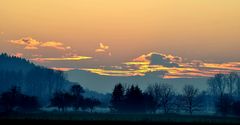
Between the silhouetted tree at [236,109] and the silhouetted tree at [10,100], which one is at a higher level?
the silhouetted tree at [10,100]

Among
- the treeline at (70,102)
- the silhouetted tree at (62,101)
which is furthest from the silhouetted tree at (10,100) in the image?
the treeline at (70,102)

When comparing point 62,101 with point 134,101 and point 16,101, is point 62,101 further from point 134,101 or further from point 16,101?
point 134,101

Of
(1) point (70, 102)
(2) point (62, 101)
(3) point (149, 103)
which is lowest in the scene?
(3) point (149, 103)

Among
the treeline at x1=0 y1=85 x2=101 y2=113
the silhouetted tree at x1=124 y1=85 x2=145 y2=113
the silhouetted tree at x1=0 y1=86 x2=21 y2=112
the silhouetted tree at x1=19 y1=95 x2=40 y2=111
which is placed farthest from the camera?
the silhouetted tree at x1=124 y1=85 x2=145 y2=113

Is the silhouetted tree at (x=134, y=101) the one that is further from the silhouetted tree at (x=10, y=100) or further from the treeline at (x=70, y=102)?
the silhouetted tree at (x=10, y=100)

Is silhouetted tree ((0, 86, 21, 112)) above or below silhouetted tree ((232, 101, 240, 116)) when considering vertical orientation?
above

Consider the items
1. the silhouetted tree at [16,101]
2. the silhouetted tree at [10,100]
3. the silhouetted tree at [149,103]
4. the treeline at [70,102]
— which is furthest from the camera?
the treeline at [70,102]

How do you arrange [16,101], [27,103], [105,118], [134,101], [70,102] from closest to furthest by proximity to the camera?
[105,118]
[16,101]
[27,103]
[134,101]
[70,102]

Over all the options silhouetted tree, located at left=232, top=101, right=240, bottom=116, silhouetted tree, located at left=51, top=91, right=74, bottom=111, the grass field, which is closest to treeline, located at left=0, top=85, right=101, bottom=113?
silhouetted tree, located at left=51, top=91, right=74, bottom=111

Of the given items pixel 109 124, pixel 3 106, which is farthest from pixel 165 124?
pixel 3 106

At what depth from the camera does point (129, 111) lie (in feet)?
515

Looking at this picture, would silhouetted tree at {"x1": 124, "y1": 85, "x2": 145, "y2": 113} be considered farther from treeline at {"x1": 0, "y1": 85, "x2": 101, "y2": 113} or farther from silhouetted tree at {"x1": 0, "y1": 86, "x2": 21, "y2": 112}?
silhouetted tree at {"x1": 0, "y1": 86, "x2": 21, "y2": 112}

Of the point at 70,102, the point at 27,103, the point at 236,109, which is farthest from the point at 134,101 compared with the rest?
the point at 27,103

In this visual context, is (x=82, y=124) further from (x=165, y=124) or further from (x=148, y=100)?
(x=148, y=100)
